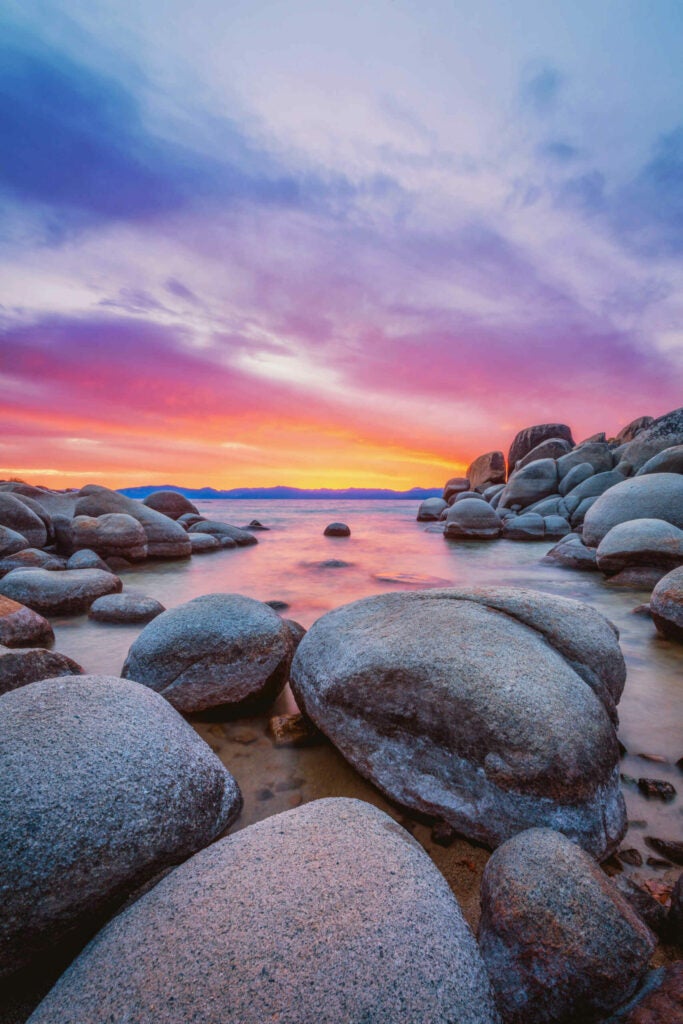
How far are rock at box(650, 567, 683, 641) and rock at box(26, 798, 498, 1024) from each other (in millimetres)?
4471

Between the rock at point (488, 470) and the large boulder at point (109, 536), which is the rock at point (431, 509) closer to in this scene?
the rock at point (488, 470)

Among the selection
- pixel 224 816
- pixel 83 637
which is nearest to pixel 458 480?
pixel 83 637

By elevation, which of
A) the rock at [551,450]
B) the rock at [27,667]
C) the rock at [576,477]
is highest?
the rock at [551,450]

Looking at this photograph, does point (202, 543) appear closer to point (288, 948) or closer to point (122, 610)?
point (122, 610)

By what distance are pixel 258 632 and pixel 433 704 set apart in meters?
1.61

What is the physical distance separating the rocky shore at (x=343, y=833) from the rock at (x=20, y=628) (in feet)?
4.98

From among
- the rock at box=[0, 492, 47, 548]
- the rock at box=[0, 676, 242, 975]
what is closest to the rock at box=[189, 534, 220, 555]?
the rock at box=[0, 492, 47, 548]

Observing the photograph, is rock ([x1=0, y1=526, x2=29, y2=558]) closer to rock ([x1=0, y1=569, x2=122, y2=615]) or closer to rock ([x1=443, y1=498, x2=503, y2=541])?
rock ([x1=0, y1=569, x2=122, y2=615])

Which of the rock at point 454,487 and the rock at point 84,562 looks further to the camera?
the rock at point 454,487

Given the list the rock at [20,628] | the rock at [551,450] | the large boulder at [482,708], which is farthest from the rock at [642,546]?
the rock at [551,450]

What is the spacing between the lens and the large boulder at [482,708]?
2.06 metres

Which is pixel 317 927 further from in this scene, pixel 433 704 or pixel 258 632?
pixel 258 632

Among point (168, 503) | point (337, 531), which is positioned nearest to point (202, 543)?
point (168, 503)

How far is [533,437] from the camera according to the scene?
30875 mm
